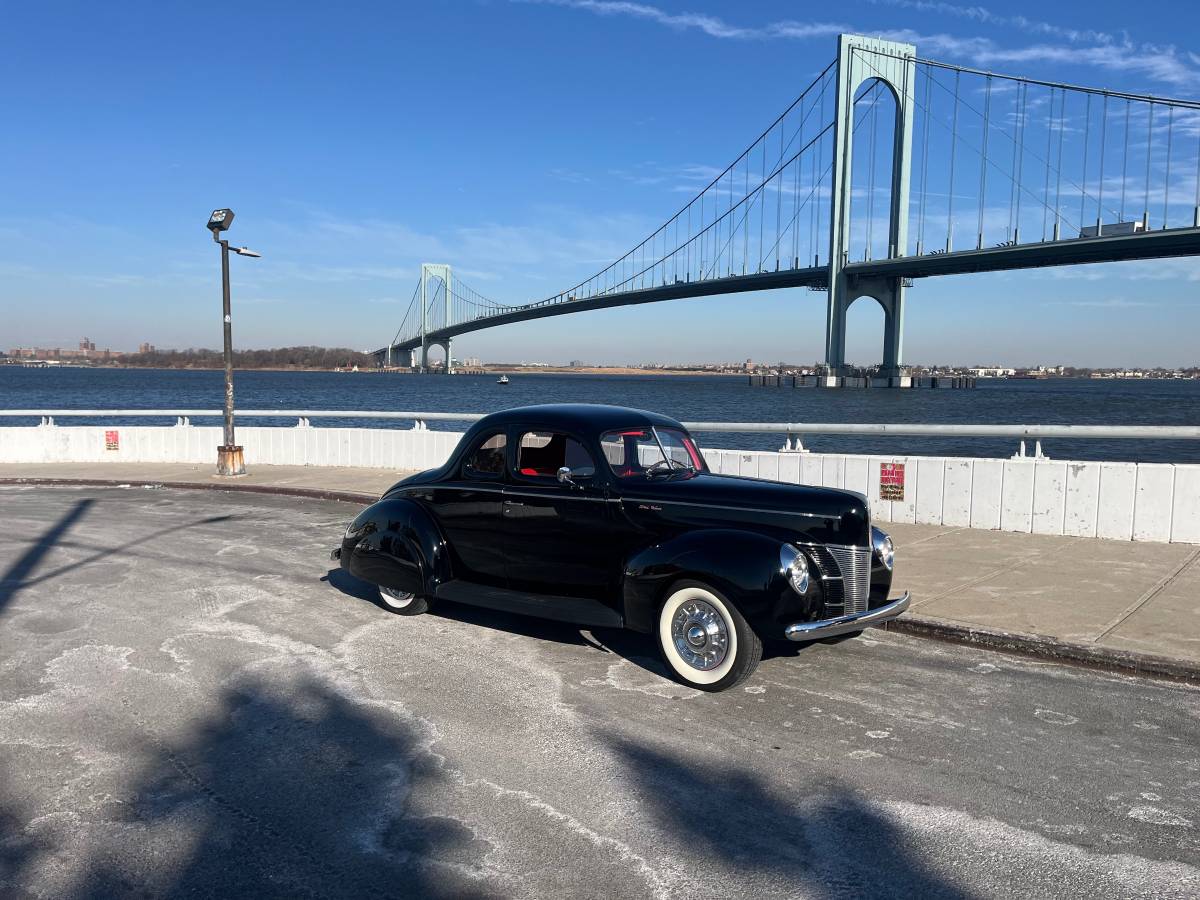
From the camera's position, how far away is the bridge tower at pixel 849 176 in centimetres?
7038

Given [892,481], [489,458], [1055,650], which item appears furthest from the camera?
[892,481]

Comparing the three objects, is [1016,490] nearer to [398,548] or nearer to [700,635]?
[700,635]

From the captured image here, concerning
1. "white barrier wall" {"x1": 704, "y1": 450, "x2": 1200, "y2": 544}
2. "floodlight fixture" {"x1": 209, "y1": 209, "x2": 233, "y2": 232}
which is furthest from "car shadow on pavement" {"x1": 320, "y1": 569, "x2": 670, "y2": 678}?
"floodlight fixture" {"x1": 209, "y1": 209, "x2": 233, "y2": 232}

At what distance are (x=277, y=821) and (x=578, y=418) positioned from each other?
3.39m

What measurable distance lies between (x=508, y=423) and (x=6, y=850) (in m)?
3.97

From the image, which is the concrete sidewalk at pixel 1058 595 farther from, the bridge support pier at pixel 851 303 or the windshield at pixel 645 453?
the bridge support pier at pixel 851 303

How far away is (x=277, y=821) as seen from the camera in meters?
3.82

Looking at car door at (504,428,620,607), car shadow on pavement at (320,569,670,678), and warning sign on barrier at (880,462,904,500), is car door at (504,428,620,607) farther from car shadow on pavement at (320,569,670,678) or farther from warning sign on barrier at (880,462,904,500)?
warning sign on barrier at (880,462,904,500)

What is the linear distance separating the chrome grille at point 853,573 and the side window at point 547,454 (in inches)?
71.7

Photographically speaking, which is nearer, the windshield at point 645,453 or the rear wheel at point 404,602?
the windshield at point 645,453

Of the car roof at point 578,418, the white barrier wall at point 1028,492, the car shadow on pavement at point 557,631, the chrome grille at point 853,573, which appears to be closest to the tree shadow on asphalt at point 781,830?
the chrome grille at point 853,573

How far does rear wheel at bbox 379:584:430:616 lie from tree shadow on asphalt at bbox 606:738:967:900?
124 inches

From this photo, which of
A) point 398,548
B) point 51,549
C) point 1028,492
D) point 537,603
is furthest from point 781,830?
point 51,549

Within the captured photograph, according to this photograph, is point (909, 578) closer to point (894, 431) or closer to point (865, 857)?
point (894, 431)
